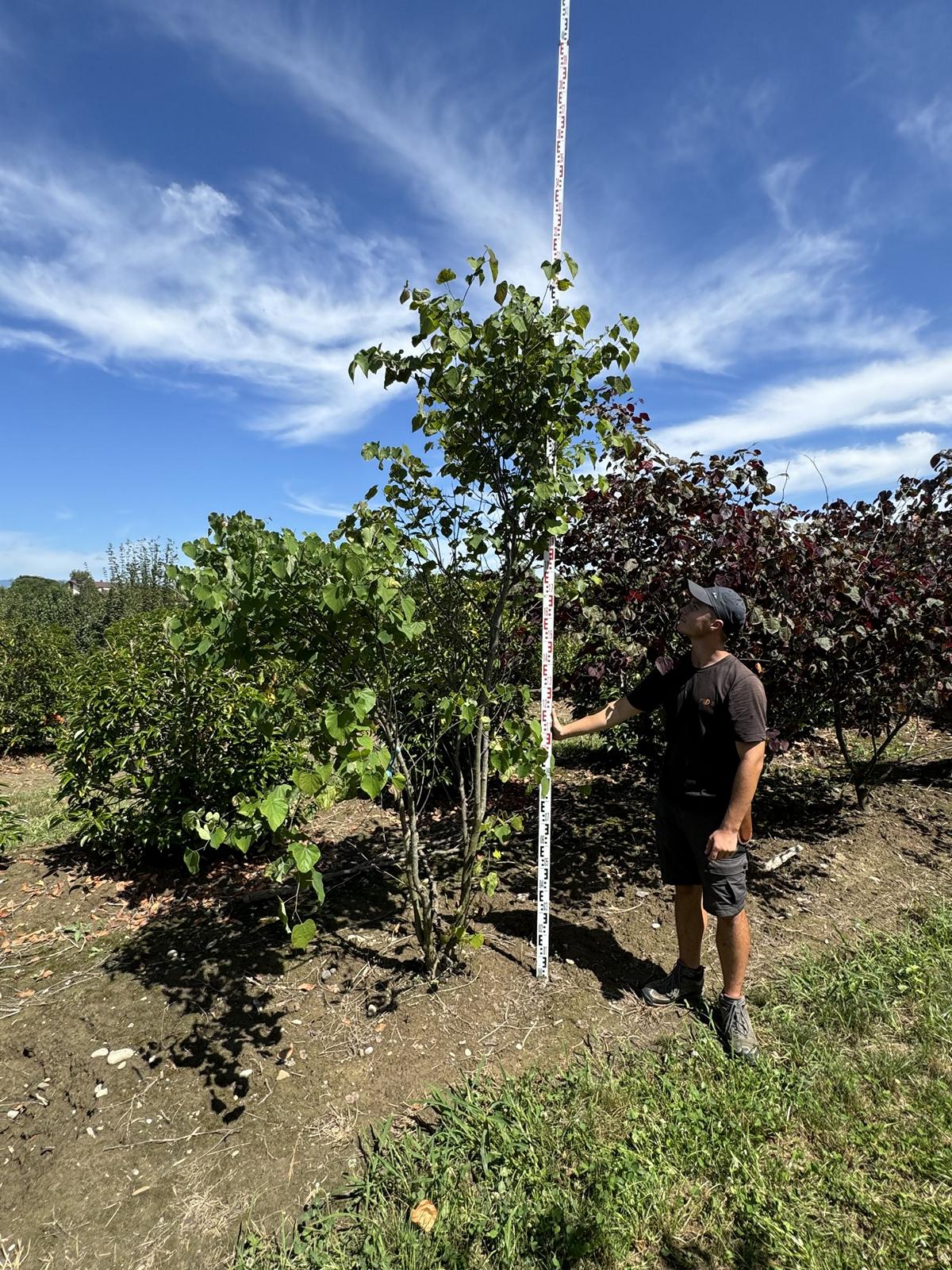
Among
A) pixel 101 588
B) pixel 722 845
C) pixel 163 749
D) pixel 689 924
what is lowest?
pixel 689 924

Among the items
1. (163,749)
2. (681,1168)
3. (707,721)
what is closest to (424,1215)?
(681,1168)

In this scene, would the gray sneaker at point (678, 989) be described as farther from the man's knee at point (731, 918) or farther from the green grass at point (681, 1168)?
the man's knee at point (731, 918)

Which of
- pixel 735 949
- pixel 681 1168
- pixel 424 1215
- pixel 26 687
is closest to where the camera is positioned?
pixel 424 1215

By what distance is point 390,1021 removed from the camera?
2.65 meters

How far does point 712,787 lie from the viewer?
2594 mm

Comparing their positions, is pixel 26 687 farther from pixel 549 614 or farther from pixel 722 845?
pixel 722 845

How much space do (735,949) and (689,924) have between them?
0.27 metres

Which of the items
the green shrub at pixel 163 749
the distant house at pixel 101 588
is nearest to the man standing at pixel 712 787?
the green shrub at pixel 163 749

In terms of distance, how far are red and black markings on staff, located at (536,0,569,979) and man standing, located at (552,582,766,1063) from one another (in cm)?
20

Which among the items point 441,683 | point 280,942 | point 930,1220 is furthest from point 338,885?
point 930,1220

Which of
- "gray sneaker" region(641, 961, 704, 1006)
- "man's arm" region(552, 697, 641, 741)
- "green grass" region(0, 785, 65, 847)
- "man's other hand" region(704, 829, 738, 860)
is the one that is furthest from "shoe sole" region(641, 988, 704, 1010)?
"green grass" region(0, 785, 65, 847)

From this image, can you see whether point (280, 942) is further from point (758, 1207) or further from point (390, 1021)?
point (758, 1207)

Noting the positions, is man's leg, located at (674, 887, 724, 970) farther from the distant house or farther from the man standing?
the distant house

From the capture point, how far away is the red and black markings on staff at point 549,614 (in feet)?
8.64
